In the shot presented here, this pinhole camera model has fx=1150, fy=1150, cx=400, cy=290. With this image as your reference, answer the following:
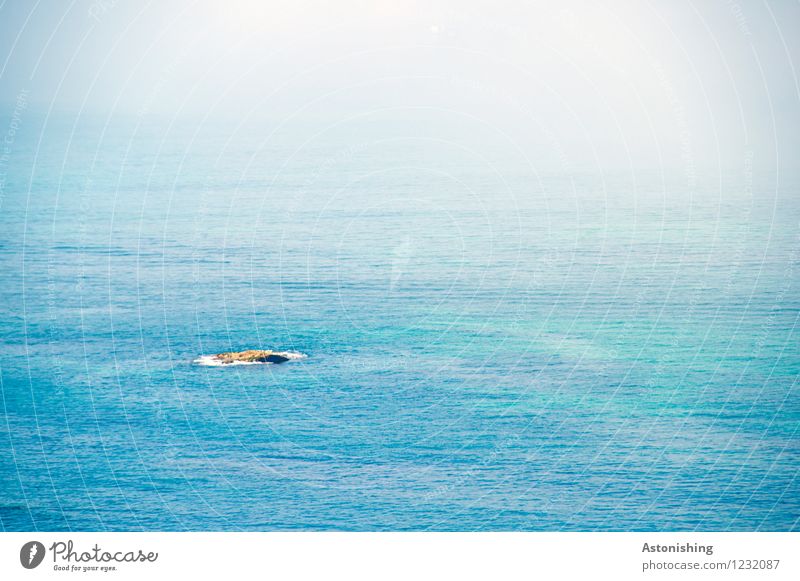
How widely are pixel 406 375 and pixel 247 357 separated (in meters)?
17.7

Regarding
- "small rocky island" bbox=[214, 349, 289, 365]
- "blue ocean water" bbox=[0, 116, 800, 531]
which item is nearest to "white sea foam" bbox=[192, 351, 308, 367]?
"small rocky island" bbox=[214, 349, 289, 365]

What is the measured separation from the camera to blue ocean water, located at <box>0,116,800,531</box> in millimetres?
92188

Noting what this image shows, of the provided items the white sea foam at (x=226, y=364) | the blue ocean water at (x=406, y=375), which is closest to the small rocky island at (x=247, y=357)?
the white sea foam at (x=226, y=364)

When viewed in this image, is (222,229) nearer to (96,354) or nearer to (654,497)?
(96,354)

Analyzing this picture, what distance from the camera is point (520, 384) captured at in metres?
119

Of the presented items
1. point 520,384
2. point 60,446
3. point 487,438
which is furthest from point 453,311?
point 60,446

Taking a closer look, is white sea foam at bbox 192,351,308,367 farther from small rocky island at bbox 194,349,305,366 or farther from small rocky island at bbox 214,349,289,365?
small rocky island at bbox 214,349,289,365

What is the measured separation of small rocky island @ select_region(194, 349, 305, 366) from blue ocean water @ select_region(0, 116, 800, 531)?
5.72 ft

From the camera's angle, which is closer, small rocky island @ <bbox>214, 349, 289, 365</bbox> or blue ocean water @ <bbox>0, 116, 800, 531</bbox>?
blue ocean water @ <bbox>0, 116, 800, 531</bbox>

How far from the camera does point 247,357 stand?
125 metres

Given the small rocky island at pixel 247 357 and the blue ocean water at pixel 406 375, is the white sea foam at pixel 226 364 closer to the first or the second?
the small rocky island at pixel 247 357

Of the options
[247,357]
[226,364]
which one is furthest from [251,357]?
[226,364]

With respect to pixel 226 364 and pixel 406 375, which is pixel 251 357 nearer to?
pixel 226 364

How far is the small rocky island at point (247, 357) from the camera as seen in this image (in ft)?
410
